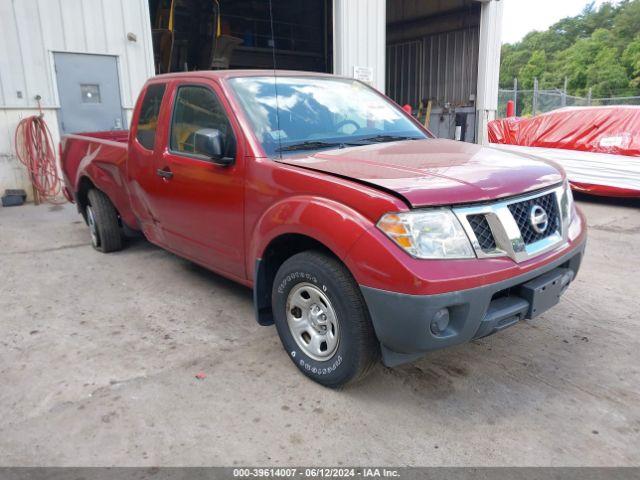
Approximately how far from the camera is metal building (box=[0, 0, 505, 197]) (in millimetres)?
8406

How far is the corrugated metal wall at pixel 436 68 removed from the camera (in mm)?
14562

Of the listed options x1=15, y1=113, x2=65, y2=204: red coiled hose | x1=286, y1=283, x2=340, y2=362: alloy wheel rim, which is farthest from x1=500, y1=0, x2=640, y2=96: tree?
x1=286, y1=283, x2=340, y2=362: alloy wheel rim

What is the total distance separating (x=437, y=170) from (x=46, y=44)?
7992mm

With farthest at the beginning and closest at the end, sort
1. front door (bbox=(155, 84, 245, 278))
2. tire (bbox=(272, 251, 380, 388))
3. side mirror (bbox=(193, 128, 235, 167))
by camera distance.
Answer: front door (bbox=(155, 84, 245, 278))
side mirror (bbox=(193, 128, 235, 167))
tire (bbox=(272, 251, 380, 388))

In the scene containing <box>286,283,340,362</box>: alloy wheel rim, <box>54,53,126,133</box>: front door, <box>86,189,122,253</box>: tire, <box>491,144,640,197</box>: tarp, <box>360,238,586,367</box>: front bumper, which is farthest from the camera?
<box>54,53,126,133</box>: front door

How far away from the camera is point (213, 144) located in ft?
10.7

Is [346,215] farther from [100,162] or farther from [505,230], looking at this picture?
[100,162]

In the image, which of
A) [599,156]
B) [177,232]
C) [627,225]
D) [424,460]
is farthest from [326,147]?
[599,156]

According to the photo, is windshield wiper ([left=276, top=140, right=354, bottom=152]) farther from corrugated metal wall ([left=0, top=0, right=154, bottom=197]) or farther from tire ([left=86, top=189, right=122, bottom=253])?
corrugated metal wall ([left=0, top=0, right=154, bottom=197])

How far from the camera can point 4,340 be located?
12.0 ft

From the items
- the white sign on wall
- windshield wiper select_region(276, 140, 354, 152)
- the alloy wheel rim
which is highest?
the white sign on wall

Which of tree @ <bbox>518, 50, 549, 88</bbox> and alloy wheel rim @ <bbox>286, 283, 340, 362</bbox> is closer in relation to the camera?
alloy wheel rim @ <bbox>286, 283, 340, 362</bbox>

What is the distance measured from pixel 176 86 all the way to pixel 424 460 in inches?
129

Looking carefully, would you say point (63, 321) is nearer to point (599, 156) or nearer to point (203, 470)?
point (203, 470)
